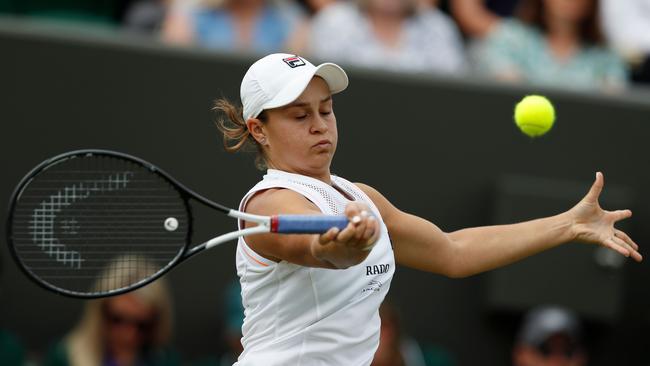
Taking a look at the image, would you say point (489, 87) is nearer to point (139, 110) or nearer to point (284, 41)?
point (284, 41)

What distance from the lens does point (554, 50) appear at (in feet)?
29.8

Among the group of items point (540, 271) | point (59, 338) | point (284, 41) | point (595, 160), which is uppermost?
point (284, 41)

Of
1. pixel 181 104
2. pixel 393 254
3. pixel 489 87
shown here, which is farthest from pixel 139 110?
pixel 393 254

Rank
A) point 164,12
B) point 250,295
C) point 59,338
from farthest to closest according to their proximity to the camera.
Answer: point 164,12 → point 59,338 → point 250,295

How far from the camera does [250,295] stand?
15.7 feet

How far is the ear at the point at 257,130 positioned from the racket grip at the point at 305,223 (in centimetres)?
59

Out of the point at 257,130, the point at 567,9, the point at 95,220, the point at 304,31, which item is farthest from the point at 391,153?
the point at 257,130

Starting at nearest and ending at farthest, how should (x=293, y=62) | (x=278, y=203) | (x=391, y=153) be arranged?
(x=278, y=203) < (x=293, y=62) < (x=391, y=153)

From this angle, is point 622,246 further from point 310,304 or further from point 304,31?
point 304,31

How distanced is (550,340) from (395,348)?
99 cm

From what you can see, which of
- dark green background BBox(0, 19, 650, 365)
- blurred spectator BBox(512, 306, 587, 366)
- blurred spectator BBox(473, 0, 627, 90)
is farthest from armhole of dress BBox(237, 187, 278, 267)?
blurred spectator BBox(473, 0, 627, 90)

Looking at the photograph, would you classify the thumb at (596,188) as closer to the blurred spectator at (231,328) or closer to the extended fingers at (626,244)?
the extended fingers at (626,244)

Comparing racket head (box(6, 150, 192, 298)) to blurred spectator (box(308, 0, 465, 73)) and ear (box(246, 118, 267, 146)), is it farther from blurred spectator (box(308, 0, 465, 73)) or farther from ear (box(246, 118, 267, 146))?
blurred spectator (box(308, 0, 465, 73))

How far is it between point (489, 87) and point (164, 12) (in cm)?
234
